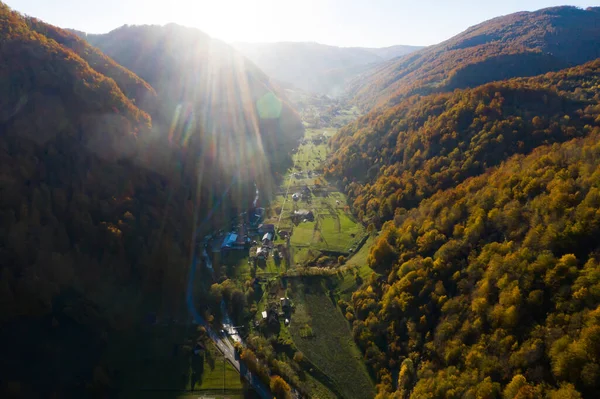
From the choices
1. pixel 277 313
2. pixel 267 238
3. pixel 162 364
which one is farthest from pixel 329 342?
pixel 267 238

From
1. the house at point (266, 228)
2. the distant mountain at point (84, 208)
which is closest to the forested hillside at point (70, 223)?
the distant mountain at point (84, 208)

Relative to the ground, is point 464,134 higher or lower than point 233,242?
higher

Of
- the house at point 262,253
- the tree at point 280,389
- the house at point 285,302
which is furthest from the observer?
the house at point 262,253

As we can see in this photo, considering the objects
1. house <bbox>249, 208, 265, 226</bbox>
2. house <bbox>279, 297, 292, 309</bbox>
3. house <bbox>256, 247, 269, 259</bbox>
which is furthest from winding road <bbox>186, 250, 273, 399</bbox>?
house <bbox>249, 208, 265, 226</bbox>

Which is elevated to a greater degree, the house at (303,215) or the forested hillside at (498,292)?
the forested hillside at (498,292)

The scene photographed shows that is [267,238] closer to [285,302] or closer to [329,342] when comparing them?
[285,302]

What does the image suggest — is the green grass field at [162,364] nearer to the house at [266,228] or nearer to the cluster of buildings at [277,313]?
the cluster of buildings at [277,313]

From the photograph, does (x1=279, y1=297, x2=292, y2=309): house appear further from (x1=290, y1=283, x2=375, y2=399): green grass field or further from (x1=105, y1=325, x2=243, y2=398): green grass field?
(x1=105, y1=325, x2=243, y2=398): green grass field

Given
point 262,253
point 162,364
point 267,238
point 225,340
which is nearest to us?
point 162,364
